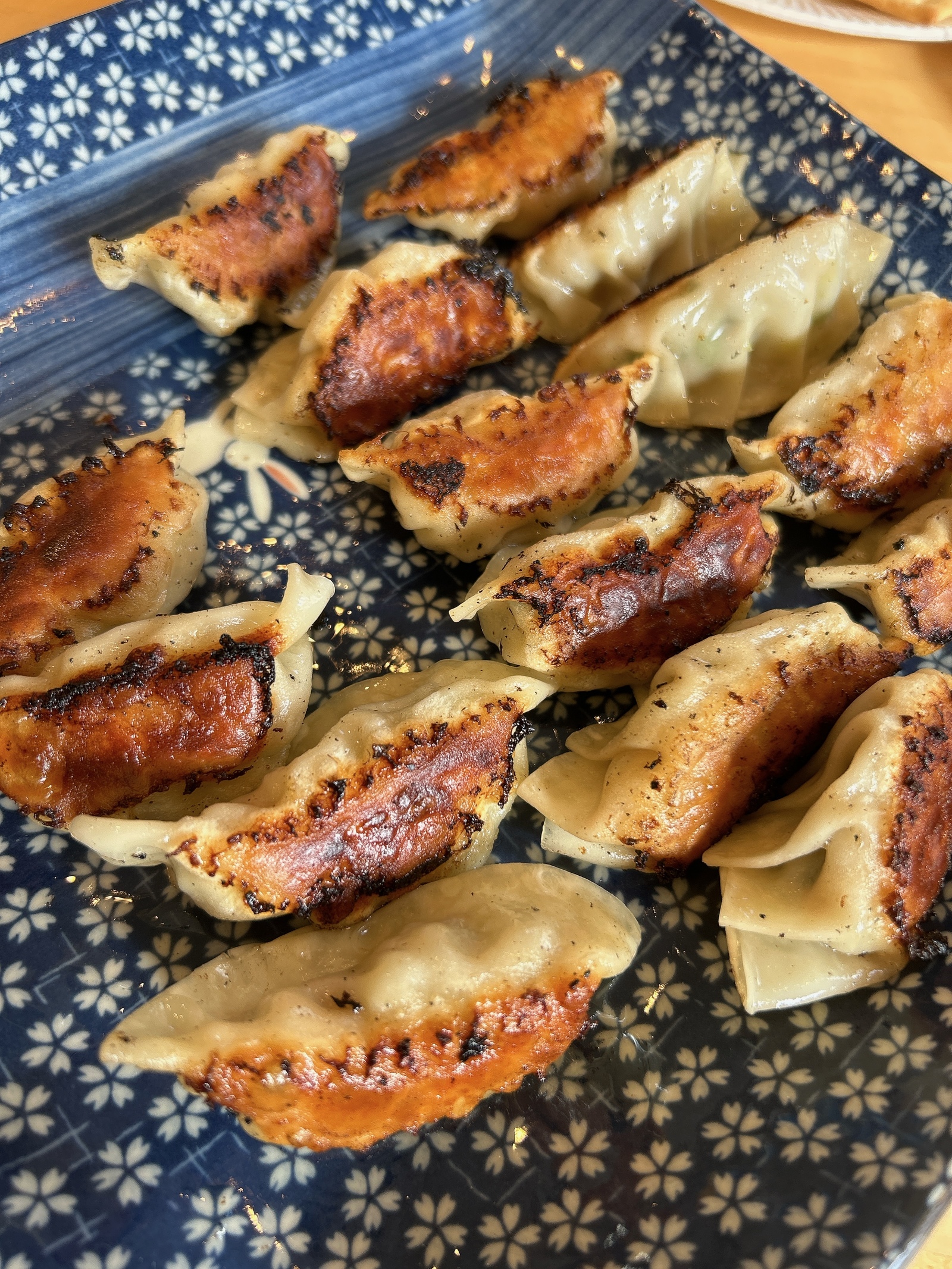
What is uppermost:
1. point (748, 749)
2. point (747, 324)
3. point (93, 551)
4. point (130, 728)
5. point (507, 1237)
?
point (747, 324)

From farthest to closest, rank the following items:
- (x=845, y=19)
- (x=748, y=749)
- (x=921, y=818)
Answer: (x=845, y=19) < (x=748, y=749) < (x=921, y=818)

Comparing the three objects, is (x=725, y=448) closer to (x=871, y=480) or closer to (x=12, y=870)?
(x=871, y=480)

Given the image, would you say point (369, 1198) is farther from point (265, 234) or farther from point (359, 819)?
point (265, 234)

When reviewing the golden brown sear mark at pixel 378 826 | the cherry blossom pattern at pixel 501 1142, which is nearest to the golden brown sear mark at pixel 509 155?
the golden brown sear mark at pixel 378 826

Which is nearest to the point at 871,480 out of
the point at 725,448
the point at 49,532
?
the point at 725,448

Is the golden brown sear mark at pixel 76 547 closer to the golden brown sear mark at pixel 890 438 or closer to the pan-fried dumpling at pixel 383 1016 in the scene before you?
the pan-fried dumpling at pixel 383 1016

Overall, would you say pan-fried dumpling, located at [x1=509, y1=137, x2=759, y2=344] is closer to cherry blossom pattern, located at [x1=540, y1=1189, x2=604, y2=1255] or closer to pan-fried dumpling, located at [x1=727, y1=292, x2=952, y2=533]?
pan-fried dumpling, located at [x1=727, y1=292, x2=952, y2=533]

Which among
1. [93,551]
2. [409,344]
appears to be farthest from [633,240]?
[93,551]
